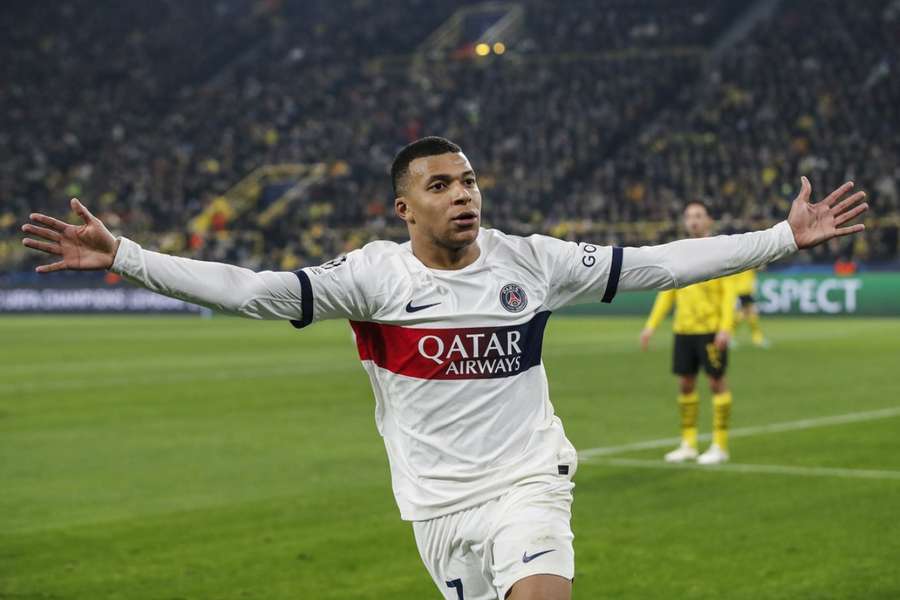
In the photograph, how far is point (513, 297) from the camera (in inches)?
201

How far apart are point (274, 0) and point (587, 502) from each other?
1998 inches

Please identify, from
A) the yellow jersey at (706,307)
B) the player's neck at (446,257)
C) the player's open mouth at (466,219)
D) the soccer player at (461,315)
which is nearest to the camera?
the soccer player at (461,315)

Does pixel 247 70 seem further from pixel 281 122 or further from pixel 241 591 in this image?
pixel 241 591

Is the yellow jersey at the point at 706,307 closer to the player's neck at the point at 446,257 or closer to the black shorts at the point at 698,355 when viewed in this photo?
the black shorts at the point at 698,355

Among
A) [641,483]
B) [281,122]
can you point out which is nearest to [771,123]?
[281,122]

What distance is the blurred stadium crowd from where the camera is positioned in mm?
38906

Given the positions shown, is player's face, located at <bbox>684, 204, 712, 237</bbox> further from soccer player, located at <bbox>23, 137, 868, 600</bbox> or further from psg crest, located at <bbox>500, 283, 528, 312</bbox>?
psg crest, located at <bbox>500, 283, 528, 312</bbox>

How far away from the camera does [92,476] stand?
1160cm

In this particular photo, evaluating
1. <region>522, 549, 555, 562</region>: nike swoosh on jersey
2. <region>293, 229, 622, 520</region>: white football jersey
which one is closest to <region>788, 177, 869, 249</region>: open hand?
<region>293, 229, 622, 520</region>: white football jersey

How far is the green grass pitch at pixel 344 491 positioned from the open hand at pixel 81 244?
317 centimetres

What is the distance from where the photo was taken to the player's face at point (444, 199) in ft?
16.6

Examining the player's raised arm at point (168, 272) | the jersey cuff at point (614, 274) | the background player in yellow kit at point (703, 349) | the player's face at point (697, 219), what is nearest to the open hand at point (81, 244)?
the player's raised arm at point (168, 272)

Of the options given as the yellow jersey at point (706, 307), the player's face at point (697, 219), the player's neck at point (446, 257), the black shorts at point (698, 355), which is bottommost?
the black shorts at point (698, 355)

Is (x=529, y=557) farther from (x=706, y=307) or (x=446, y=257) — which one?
(x=706, y=307)
